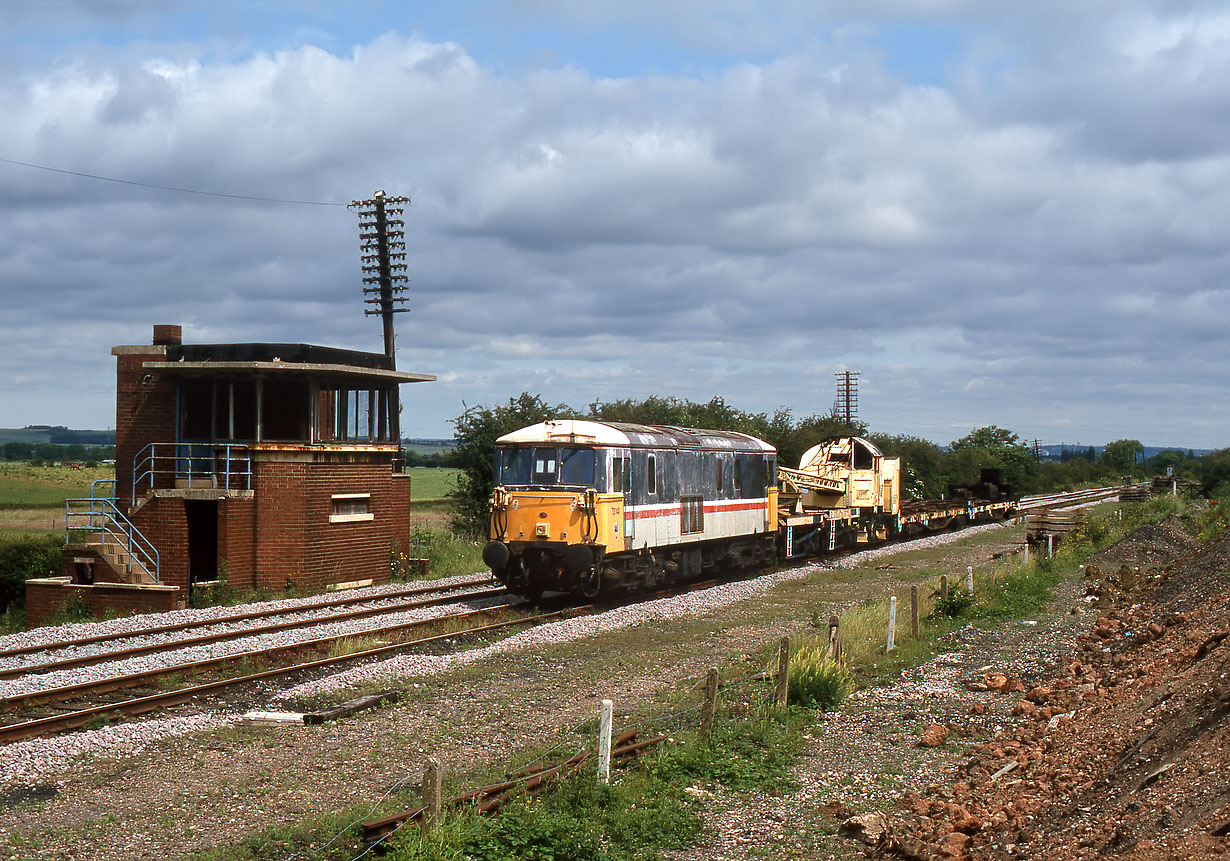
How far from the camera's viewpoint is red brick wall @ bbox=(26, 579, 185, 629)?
2070 cm

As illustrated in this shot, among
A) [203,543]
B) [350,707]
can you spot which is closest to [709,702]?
[350,707]

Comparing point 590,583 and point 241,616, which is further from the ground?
point 590,583

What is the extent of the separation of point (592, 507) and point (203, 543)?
9.66m

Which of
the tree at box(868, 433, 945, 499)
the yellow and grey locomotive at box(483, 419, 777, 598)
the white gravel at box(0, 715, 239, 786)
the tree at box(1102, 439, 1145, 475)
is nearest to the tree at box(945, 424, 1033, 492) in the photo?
the tree at box(868, 433, 945, 499)

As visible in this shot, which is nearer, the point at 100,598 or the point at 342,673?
the point at 342,673

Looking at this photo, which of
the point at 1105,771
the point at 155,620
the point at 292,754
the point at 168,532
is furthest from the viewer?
the point at 168,532

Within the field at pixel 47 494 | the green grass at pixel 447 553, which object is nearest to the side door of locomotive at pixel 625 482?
the green grass at pixel 447 553

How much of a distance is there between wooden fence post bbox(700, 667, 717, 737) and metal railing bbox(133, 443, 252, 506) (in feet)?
45.4

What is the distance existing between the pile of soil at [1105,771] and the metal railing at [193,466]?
16004 millimetres

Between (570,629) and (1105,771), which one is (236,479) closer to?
(570,629)

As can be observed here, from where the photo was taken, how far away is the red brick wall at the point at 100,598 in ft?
67.9

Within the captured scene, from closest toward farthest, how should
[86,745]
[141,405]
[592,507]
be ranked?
[86,745] → [592,507] → [141,405]

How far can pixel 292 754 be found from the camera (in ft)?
34.6

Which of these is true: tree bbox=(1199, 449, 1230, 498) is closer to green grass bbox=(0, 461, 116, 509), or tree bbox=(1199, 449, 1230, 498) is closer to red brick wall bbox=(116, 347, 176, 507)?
red brick wall bbox=(116, 347, 176, 507)
